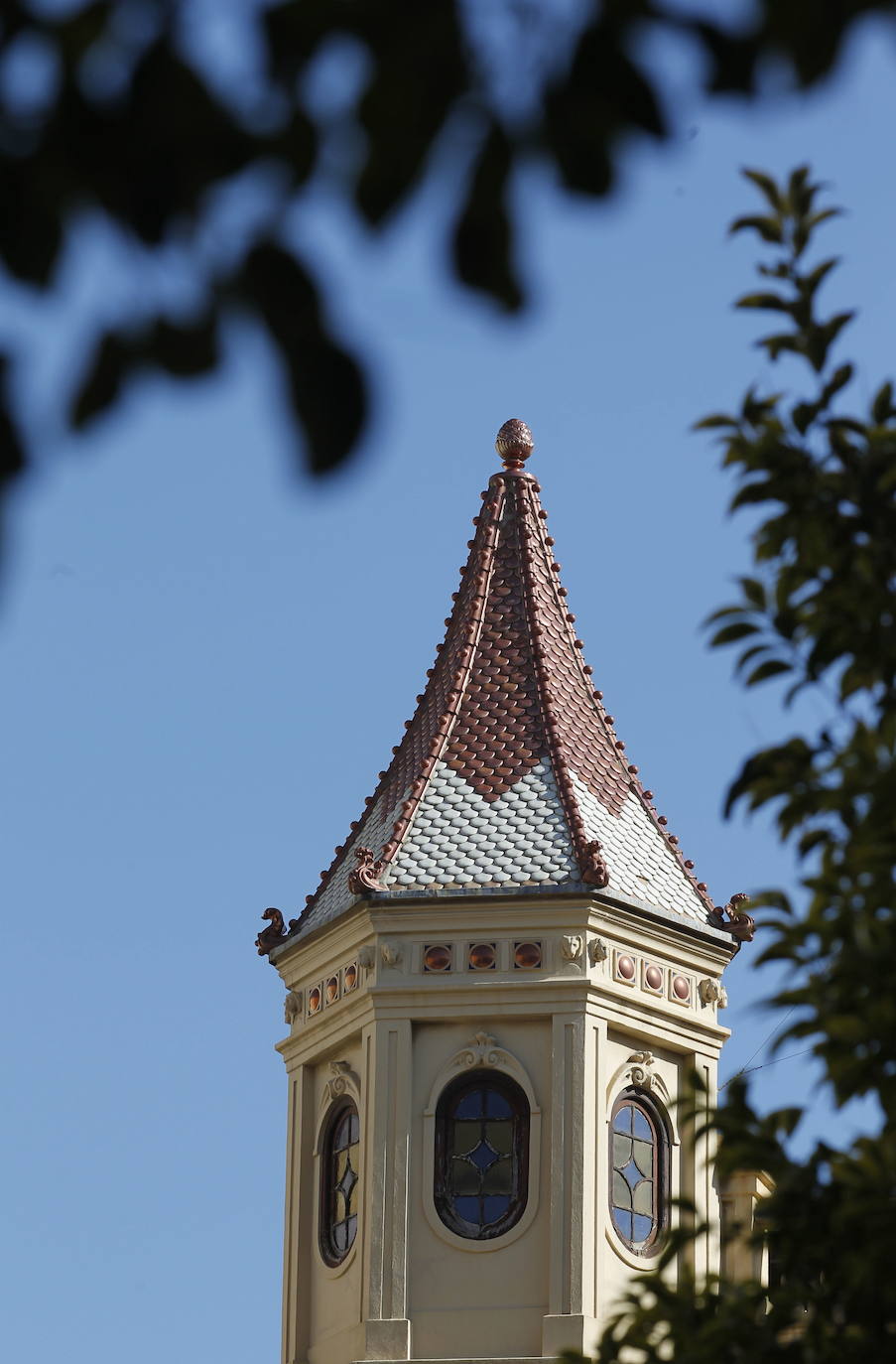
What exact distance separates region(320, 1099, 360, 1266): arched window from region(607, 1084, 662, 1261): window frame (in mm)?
2122

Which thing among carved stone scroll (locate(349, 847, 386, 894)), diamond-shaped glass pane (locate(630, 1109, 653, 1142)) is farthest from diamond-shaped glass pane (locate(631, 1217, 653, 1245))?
carved stone scroll (locate(349, 847, 386, 894))

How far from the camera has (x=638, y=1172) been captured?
75.6 feet

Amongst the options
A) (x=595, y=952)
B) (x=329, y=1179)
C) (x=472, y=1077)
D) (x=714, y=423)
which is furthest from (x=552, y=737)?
(x=714, y=423)

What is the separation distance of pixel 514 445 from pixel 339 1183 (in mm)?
7461

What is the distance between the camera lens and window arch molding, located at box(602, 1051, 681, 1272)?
2267 centimetres

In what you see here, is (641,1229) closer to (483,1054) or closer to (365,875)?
(483,1054)

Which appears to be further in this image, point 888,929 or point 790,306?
point 790,306

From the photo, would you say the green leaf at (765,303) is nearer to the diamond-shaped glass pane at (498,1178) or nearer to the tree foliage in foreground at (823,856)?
the tree foliage in foreground at (823,856)

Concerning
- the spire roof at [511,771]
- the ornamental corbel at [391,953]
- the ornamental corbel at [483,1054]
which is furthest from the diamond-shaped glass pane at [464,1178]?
the spire roof at [511,771]

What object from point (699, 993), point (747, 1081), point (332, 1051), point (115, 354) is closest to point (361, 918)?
point (332, 1051)

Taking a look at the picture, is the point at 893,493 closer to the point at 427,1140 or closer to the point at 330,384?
the point at 330,384

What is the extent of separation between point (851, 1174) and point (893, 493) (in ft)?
7.67

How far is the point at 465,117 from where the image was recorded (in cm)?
429

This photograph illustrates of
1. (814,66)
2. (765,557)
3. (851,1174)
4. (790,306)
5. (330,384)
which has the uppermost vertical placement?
(790,306)
